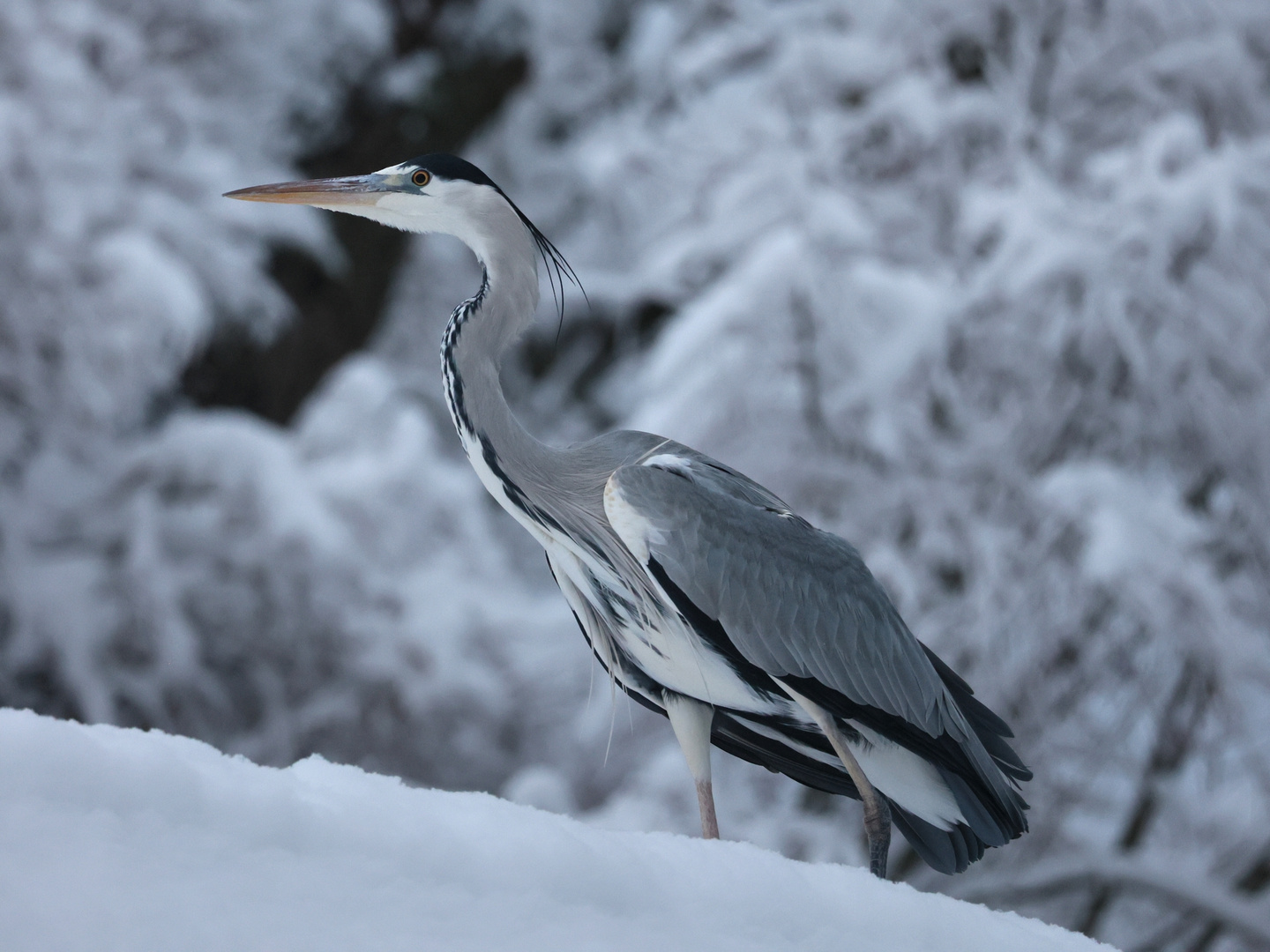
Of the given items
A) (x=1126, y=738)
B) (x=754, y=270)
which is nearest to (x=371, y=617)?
(x=754, y=270)

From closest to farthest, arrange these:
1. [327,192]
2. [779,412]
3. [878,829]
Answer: [878,829] < [327,192] < [779,412]

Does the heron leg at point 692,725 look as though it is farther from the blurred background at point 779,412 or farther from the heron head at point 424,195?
the blurred background at point 779,412

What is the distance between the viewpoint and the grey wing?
204 centimetres

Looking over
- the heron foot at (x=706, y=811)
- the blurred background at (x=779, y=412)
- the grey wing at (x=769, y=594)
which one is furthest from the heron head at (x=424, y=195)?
the blurred background at (x=779, y=412)

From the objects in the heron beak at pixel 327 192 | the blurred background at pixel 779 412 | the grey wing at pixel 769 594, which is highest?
the heron beak at pixel 327 192

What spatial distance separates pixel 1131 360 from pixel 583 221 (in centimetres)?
422

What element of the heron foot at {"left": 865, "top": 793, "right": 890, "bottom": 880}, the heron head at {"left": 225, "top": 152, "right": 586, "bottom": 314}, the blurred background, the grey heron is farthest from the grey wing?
the blurred background

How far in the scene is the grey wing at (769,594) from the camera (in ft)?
6.70

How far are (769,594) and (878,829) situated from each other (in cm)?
38

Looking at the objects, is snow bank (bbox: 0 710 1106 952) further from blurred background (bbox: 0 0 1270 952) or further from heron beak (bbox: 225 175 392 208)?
blurred background (bbox: 0 0 1270 952)

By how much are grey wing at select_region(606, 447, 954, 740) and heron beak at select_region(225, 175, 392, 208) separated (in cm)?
66

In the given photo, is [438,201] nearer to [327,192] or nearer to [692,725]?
[327,192]

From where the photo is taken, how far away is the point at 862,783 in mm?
2045

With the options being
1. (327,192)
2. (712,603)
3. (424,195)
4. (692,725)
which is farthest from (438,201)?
(692,725)
